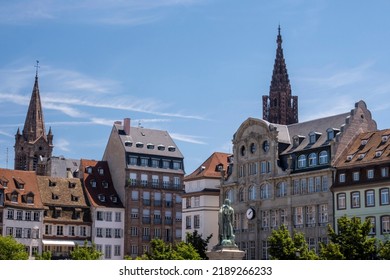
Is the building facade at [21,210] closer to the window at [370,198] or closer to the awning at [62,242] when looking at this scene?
the awning at [62,242]

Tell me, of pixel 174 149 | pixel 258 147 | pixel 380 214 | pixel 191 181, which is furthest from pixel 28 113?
pixel 380 214

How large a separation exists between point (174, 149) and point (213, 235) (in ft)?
81.8

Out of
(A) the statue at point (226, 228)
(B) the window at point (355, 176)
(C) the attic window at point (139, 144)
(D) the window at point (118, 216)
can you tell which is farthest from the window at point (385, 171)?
(C) the attic window at point (139, 144)

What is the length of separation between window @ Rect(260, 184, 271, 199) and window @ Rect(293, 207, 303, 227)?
4.48 metres

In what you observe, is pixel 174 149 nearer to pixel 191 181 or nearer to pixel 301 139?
pixel 191 181

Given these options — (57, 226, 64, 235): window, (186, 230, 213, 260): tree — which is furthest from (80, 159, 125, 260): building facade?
(186, 230, 213, 260): tree

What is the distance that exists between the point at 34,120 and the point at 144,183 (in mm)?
61912

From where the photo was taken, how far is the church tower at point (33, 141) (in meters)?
166

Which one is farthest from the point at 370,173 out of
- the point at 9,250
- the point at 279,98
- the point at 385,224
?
the point at 279,98

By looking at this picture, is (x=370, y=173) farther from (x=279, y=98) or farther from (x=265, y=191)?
(x=279, y=98)

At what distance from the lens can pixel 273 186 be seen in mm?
90500

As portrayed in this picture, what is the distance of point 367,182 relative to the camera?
259 ft

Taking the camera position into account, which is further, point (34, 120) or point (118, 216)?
point (34, 120)

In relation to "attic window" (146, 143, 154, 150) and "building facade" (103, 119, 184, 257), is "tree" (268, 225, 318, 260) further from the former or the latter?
"attic window" (146, 143, 154, 150)
